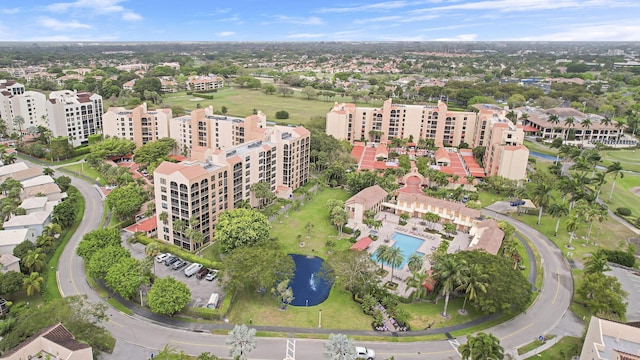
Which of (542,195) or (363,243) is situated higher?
Result: (542,195)

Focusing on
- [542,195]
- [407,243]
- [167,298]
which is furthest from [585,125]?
[167,298]

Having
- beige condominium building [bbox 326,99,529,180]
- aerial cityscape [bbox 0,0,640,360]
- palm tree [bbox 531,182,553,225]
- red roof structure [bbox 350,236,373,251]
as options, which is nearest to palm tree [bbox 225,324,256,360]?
aerial cityscape [bbox 0,0,640,360]

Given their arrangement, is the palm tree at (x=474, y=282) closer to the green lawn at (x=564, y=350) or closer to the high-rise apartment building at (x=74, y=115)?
the green lawn at (x=564, y=350)

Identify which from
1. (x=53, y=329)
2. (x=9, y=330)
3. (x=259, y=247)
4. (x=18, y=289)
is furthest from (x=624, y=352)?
(x=18, y=289)

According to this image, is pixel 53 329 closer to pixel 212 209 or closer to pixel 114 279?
pixel 114 279

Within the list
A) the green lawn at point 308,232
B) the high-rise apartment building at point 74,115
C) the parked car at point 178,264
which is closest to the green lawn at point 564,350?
the green lawn at point 308,232

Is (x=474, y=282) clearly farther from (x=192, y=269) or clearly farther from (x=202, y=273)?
(x=192, y=269)
